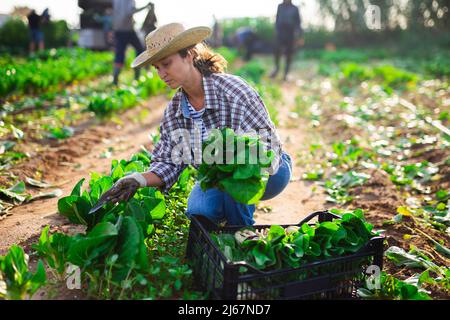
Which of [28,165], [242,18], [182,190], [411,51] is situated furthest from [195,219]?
[242,18]

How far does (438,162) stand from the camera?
15.1 ft

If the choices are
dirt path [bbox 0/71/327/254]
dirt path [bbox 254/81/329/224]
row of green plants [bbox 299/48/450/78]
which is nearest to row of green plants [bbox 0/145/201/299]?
dirt path [bbox 0/71/327/254]

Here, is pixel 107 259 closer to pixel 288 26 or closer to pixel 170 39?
pixel 170 39

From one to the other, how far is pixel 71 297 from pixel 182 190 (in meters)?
1.37

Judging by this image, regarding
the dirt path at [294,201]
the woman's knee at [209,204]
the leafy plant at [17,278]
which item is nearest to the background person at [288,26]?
the dirt path at [294,201]

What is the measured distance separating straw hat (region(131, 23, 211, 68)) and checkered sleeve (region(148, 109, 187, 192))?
1.41 feet

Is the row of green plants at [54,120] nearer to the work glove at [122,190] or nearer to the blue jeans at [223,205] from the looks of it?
the work glove at [122,190]

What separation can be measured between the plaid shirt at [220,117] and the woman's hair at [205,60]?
0.07 m

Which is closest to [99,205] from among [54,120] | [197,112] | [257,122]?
[197,112]

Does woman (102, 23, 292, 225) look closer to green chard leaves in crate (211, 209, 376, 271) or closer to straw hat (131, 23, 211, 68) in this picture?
straw hat (131, 23, 211, 68)

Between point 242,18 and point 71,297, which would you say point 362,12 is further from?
point 71,297

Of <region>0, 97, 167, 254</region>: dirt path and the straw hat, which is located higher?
the straw hat

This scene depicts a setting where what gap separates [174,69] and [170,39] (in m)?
0.16

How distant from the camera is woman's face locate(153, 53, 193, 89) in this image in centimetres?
248
